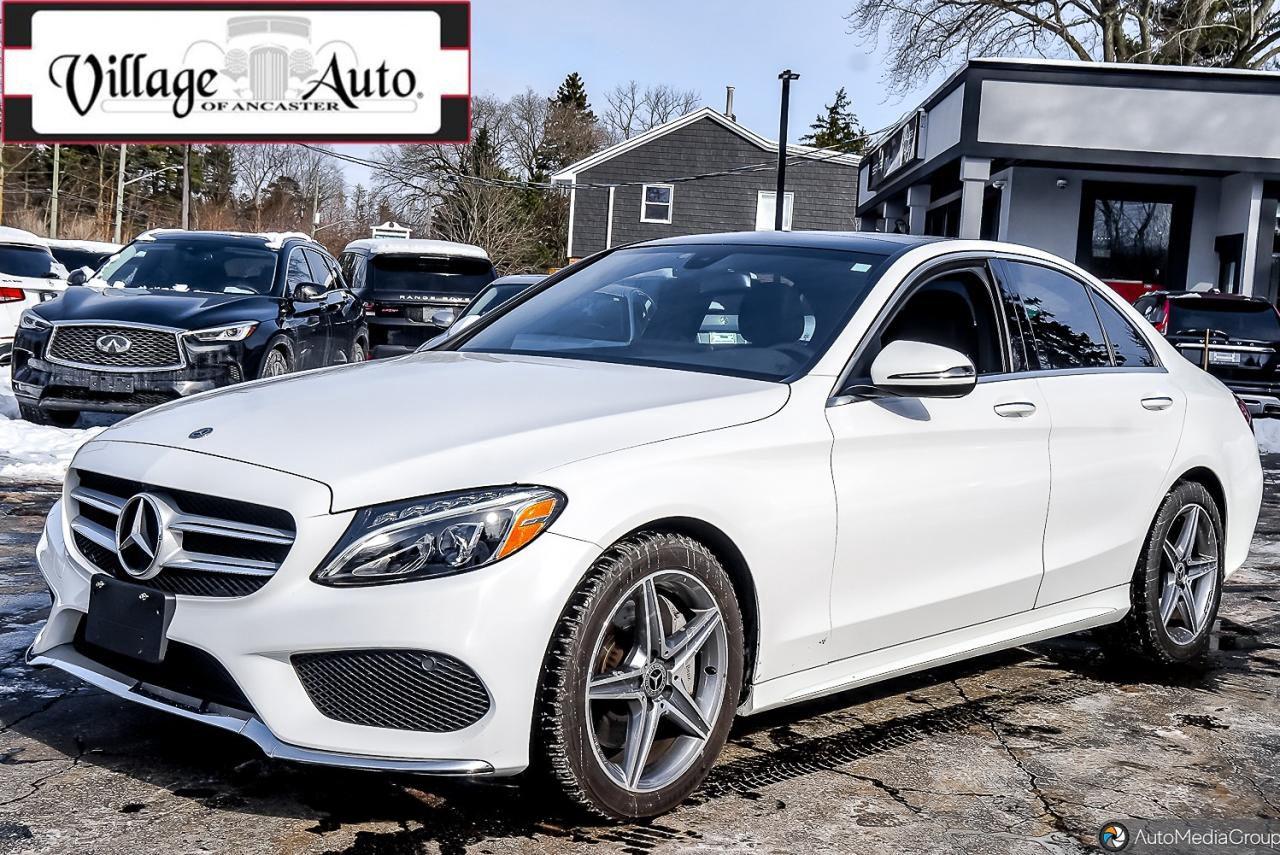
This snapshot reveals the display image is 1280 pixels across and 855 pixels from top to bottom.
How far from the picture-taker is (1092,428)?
4.88 metres

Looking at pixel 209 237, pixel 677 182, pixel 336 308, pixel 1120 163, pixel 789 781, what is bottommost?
pixel 789 781

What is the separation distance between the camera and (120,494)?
11.7 ft

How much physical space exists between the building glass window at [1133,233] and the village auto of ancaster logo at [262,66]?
35.9ft

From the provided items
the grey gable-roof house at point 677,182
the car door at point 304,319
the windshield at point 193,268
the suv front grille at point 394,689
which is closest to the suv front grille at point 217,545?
the suv front grille at point 394,689

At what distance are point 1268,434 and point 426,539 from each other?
14.4 metres

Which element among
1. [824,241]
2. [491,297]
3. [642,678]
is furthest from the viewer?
[491,297]

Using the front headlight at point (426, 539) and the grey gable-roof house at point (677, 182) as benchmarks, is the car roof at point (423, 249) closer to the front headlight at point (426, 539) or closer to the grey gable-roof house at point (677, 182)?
the front headlight at point (426, 539)

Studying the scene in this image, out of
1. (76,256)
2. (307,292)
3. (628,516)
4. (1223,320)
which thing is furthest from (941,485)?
(76,256)

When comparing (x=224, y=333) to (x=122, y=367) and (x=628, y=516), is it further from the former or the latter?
(x=628, y=516)

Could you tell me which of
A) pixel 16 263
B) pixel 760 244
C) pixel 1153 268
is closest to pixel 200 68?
pixel 16 263

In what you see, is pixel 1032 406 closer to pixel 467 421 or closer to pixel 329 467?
pixel 467 421

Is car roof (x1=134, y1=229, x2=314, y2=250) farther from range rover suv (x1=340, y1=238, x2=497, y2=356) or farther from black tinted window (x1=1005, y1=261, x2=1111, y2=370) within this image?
black tinted window (x1=1005, y1=261, x2=1111, y2=370)

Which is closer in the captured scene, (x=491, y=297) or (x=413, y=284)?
(x=491, y=297)

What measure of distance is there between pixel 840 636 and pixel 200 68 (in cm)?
2558
